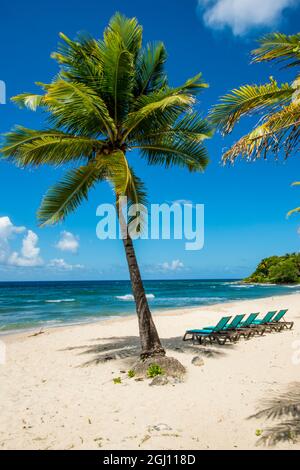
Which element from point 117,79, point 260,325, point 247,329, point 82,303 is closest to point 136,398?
point 117,79

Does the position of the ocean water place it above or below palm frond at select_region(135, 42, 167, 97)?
below

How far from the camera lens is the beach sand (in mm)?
5414

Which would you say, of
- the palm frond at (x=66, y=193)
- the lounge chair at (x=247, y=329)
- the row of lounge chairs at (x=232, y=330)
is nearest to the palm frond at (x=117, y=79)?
the palm frond at (x=66, y=193)

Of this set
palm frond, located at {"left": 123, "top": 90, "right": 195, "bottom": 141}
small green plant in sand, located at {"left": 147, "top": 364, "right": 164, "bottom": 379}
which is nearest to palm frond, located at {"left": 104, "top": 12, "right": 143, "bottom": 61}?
palm frond, located at {"left": 123, "top": 90, "right": 195, "bottom": 141}

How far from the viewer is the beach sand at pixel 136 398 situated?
5.41 m

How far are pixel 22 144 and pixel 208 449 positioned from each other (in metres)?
7.37

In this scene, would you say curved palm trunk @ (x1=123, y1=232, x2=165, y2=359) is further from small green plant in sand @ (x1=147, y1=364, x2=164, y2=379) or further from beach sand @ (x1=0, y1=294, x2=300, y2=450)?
beach sand @ (x1=0, y1=294, x2=300, y2=450)

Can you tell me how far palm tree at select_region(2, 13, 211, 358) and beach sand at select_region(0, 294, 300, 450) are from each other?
1.65 metres

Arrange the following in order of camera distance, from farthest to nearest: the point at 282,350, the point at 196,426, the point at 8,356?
the point at 8,356 → the point at 282,350 → the point at 196,426

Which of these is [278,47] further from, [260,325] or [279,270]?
[279,270]

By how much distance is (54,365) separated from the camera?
10.7 m

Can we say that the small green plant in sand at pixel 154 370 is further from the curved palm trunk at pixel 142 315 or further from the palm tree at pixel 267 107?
the palm tree at pixel 267 107

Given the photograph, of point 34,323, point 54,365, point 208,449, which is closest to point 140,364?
point 54,365
